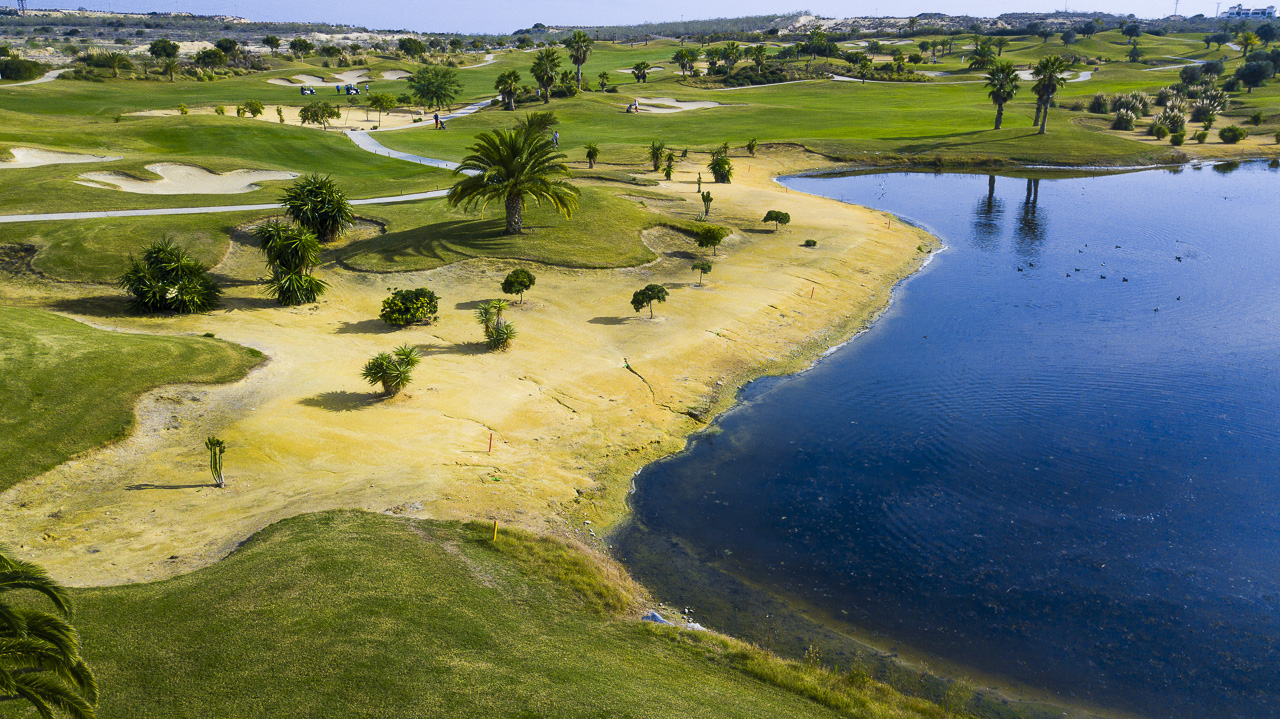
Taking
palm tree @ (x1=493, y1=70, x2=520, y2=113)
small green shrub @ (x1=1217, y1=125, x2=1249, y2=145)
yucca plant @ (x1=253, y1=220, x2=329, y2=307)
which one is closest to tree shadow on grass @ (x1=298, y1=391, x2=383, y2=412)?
yucca plant @ (x1=253, y1=220, x2=329, y2=307)

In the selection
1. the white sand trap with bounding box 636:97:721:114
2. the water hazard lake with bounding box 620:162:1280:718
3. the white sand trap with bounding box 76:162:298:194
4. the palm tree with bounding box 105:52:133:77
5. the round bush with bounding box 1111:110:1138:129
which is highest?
the palm tree with bounding box 105:52:133:77

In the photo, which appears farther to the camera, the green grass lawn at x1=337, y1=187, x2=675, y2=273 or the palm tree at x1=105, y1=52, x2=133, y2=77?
the palm tree at x1=105, y1=52, x2=133, y2=77

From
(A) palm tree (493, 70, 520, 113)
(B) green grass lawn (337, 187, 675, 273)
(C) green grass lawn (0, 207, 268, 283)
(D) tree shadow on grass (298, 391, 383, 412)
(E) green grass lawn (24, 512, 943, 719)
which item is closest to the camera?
(E) green grass lawn (24, 512, 943, 719)

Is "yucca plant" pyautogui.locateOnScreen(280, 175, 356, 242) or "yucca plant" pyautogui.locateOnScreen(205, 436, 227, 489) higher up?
"yucca plant" pyautogui.locateOnScreen(280, 175, 356, 242)

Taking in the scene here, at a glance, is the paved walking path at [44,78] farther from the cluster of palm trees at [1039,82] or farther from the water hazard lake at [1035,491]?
the cluster of palm trees at [1039,82]

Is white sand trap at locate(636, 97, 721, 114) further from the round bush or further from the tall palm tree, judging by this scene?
the round bush

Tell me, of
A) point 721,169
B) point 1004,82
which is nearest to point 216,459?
point 721,169

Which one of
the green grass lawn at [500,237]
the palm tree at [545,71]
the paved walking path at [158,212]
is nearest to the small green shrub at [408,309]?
the green grass lawn at [500,237]

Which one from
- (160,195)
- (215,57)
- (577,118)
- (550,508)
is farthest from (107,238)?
(215,57)
